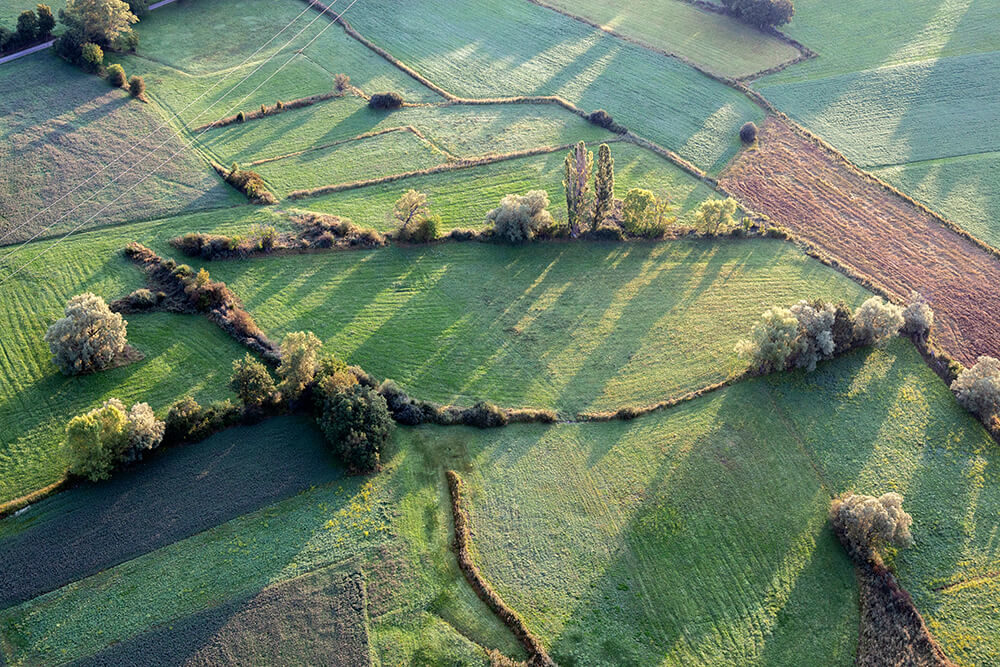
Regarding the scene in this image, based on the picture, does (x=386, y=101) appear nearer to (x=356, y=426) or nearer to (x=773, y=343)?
(x=356, y=426)

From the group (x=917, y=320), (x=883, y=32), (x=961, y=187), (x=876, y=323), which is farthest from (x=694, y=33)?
(x=876, y=323)

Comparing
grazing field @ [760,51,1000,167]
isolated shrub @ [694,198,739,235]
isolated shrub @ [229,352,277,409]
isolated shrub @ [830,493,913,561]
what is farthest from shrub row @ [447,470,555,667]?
grazing field @ [760,51,1000,167]

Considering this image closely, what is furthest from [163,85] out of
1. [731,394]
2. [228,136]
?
[731,394]

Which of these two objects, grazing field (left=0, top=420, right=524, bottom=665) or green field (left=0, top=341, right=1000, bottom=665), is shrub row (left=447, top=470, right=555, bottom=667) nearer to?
grazing field (left=0, top=420, right=524, bottom=665)

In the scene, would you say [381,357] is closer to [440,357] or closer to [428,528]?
[440,357]

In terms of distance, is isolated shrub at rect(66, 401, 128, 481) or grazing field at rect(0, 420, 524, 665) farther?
isolated shrub at rect(66, 401, 128, 481)

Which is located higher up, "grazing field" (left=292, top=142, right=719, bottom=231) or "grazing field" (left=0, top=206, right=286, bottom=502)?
"grazing field" (left=292, top=142, right=719, bottom=231)
